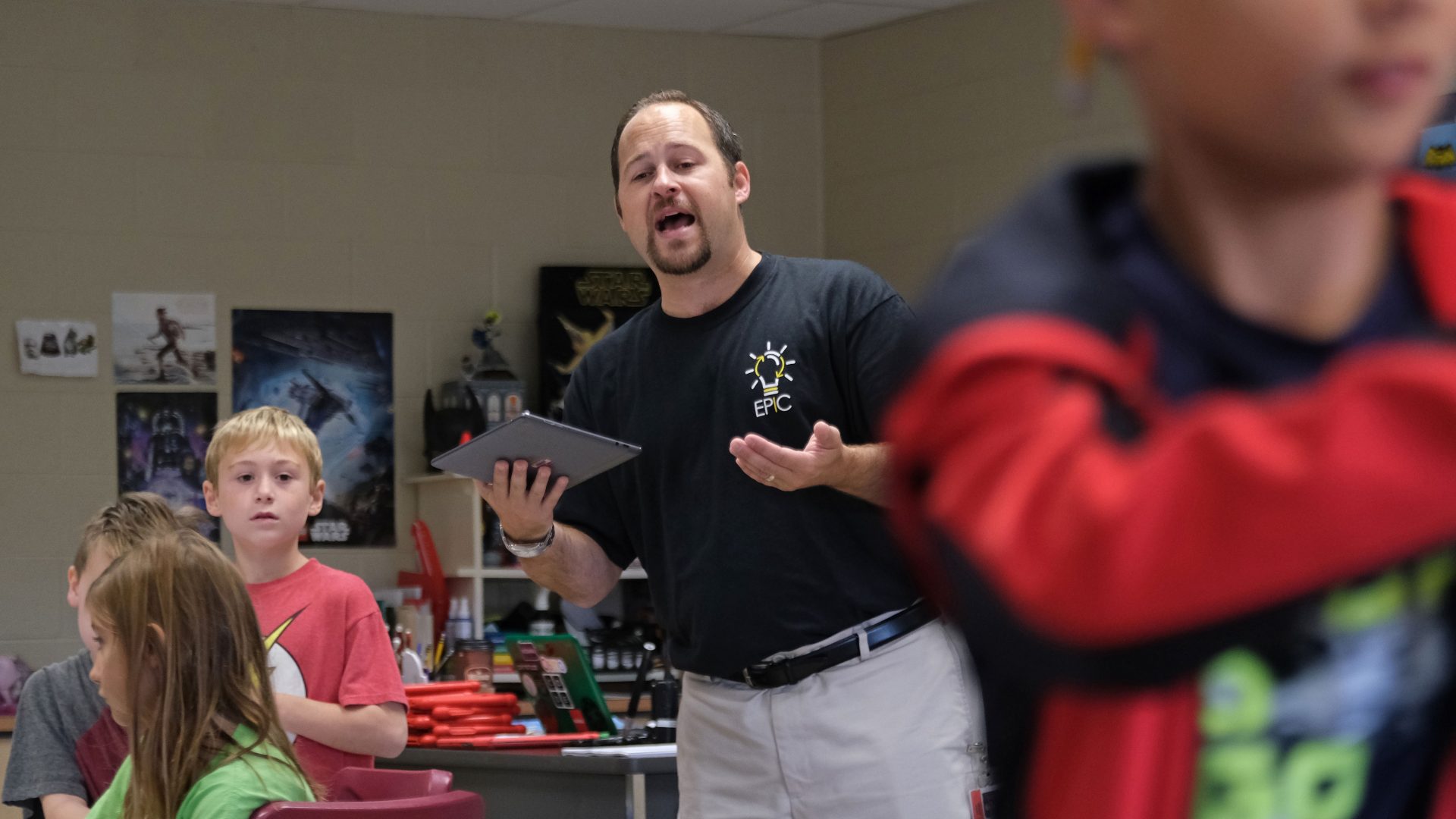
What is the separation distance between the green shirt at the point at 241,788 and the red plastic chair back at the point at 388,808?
0.07ft

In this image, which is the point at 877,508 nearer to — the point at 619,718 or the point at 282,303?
the point at 619,718

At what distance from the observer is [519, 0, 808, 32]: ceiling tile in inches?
227

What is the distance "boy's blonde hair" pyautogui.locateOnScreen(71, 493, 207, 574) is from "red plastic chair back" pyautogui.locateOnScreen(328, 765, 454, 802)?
0.53 metres

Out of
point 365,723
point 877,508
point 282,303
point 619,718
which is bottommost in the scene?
point 619,718

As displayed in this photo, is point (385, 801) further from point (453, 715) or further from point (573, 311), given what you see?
point (573, 311)

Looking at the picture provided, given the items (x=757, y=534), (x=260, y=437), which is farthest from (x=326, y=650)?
(x=757, y=534)

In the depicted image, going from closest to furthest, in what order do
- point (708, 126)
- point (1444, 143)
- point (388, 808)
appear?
point (1444, 143) → point (388, 808) → point (708, 126)

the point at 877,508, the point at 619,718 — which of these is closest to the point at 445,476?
A: the point at 619,718

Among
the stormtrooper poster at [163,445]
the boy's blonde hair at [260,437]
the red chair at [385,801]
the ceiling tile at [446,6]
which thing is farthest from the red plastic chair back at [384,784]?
the ceiling tile at [446,6]

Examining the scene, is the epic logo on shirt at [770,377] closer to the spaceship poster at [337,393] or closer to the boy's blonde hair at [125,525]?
the boy's blonde hair at [125,525]

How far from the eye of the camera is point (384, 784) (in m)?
2.34

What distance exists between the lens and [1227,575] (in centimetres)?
49

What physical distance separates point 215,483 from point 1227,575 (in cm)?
251

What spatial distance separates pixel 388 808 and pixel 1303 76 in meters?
1.83
